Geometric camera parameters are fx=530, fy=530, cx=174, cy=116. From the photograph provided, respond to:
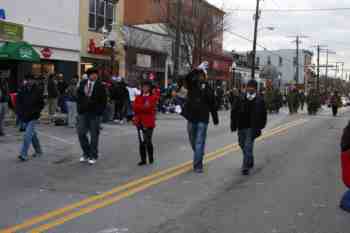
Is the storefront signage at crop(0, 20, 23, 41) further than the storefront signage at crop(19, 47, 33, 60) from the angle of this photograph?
Yes

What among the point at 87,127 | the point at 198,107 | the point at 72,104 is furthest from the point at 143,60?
the point at 198,107

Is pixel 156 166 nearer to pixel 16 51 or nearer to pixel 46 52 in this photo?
pixel 16 51

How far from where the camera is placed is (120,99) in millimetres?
18906

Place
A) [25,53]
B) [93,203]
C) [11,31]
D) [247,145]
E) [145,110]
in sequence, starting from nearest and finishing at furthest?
1. [93,203]
2. [247,145]
3. [145,110]
4. [25,53]
5. [11,31]

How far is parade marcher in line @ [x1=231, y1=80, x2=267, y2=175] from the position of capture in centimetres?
905

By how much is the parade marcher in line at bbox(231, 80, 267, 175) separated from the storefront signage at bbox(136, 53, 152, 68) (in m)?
23.1

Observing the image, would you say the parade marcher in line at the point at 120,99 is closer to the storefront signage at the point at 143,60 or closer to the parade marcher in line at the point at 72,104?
the parade marcher in line at the point at 72,104

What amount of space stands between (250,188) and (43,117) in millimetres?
11476

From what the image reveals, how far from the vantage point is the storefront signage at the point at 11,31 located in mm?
20312

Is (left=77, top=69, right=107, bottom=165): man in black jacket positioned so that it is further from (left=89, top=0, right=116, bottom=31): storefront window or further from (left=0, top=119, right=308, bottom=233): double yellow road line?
(left=89, top=0, right=116, bottom=31): storefront window

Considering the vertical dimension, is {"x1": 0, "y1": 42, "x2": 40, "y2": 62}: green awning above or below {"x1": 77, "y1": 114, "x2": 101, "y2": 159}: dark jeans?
above

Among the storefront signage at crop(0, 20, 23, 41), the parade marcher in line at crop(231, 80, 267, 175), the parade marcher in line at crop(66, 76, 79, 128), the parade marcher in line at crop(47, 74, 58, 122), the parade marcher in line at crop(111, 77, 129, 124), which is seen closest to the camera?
the parade marcher in line at crop(231, 80, 267, 175)

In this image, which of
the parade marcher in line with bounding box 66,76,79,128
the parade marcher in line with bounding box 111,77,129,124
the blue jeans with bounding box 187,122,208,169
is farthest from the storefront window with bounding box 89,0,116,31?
the blue jeans with bounding box 187,122,208,169

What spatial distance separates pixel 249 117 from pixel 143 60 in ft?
79.4
